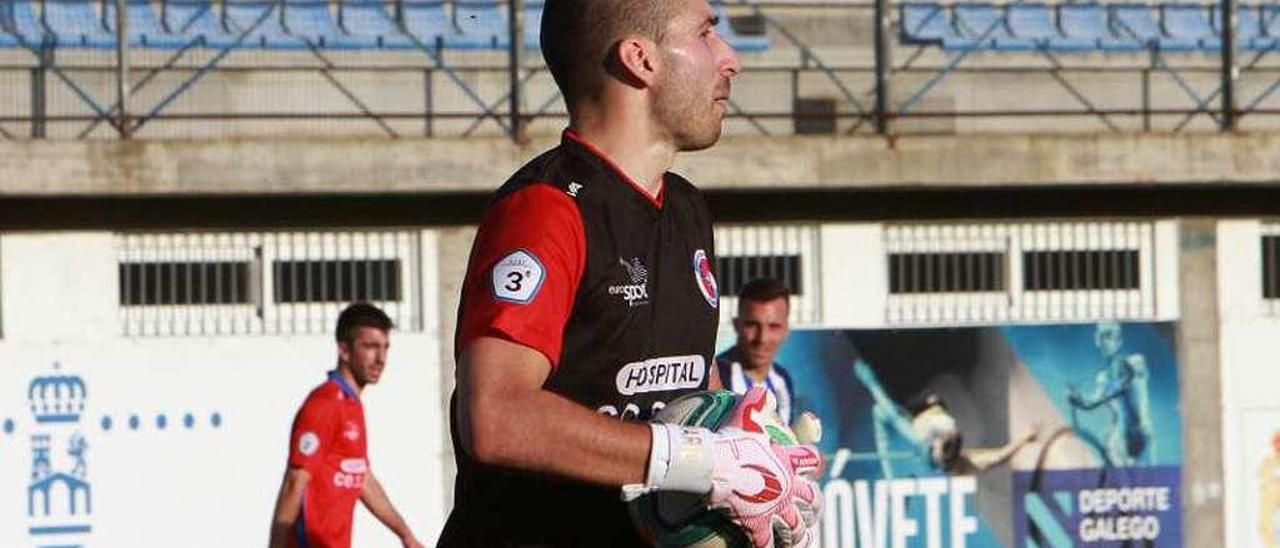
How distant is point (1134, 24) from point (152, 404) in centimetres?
879

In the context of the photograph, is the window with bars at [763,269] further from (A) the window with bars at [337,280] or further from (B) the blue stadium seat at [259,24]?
(B) the blue stadium seat at [259,24]

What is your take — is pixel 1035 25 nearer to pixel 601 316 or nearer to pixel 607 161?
pixel 607 161

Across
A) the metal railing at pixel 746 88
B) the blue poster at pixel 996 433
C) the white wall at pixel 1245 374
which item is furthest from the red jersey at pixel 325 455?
the white wall at pixel 1245 374

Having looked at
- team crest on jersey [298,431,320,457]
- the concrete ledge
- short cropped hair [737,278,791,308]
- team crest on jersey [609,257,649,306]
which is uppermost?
the concrete ledge

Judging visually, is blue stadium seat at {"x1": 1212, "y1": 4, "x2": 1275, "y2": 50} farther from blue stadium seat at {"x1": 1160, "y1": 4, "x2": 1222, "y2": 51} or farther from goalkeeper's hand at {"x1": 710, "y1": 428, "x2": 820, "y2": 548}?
goalkeeper's hand at {"x1": 710, "y1": 428, "x2": 820, "y2": 548}

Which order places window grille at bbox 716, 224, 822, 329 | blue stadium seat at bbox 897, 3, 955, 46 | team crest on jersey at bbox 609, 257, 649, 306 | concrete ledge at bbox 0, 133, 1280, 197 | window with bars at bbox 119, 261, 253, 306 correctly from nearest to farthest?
team crest on jersey at bbox 609, 257, 649, 306
concrete ledge at bbox 0, 133, 1280, 197
window with bars at bbox 119, 261, 253, 306
window grille at bbox 716, 224, 822, 329
blue stadium seat at bbox 897, 3, 955, 46

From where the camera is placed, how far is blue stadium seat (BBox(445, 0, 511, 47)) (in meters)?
18.8

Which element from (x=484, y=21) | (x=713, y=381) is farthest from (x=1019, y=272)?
(x=713, y=381)

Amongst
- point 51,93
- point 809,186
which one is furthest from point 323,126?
point 809,186

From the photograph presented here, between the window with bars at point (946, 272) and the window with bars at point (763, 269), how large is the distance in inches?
28.0

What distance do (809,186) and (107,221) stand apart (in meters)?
4.91

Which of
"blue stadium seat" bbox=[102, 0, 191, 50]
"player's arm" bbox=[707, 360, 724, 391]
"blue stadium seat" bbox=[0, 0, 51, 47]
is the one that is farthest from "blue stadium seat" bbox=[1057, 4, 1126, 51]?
"player's arm" bbox=[707, 360, 724, 391]

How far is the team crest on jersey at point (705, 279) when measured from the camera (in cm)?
407

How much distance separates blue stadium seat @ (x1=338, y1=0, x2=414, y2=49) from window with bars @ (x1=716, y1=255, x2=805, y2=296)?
2.82 metres
